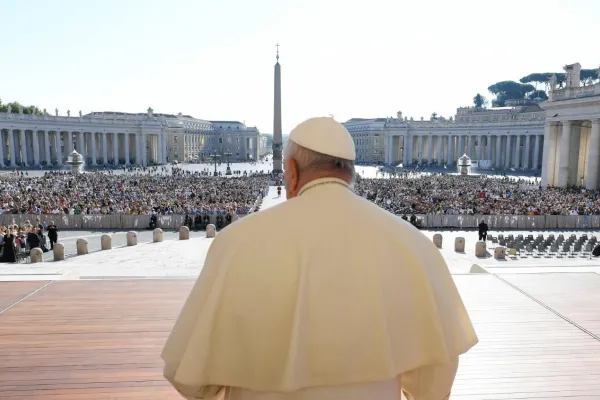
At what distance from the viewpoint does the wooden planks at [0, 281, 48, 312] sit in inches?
295

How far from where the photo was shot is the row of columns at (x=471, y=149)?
301 ft

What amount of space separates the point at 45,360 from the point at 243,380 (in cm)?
448

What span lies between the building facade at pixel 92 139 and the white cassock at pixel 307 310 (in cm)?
9911

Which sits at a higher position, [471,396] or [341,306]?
[341,306]

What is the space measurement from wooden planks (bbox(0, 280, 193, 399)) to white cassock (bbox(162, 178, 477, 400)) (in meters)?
3.16

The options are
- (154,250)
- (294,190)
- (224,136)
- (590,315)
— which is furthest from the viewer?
(224,136)

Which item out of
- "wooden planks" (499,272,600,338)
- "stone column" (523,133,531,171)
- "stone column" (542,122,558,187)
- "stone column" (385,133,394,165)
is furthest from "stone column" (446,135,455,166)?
Answer: "wooden planks" (499,272,600,338)

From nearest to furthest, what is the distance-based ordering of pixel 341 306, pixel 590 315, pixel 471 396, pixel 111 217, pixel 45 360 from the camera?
pixel 341 306 < pixel 471 396 < pixel 45 360 < pixel 590 315 < pixel 111 217

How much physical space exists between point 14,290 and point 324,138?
8.22 meters

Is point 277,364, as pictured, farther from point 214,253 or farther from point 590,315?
point 590,315

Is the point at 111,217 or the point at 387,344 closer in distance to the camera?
the point at 387,344

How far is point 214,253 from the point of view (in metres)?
1.89

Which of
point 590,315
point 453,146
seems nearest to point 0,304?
point 590,315

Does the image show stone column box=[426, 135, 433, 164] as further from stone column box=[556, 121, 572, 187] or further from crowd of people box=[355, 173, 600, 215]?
crowd of people box=[355, 173, 600, 215]
